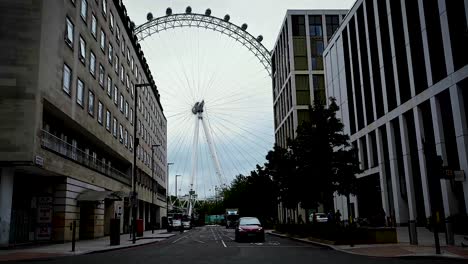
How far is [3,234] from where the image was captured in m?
24.5

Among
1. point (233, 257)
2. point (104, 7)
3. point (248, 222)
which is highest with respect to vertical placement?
point (104, 7)

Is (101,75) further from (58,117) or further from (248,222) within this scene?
(248,222)

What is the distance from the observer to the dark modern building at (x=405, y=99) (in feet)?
106

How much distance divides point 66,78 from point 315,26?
52.9 m

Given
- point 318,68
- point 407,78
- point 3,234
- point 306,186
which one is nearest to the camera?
point 3,234

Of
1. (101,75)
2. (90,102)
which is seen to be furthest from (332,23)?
(90,102)

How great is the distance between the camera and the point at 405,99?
135ft

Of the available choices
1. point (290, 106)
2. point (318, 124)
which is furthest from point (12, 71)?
point (290, 106)

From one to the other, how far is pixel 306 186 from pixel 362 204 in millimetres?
22209

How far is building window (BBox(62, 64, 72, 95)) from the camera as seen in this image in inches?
1199

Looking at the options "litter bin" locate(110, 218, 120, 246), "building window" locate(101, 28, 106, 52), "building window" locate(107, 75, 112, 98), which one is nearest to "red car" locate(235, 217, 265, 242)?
"litter bin" locate(110, 218, 120, 246)

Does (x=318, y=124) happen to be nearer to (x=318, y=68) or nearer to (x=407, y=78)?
(x=407, y=78)

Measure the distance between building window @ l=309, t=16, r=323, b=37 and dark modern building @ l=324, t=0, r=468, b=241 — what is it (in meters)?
16.0

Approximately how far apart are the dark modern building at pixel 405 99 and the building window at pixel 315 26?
16.0 m
